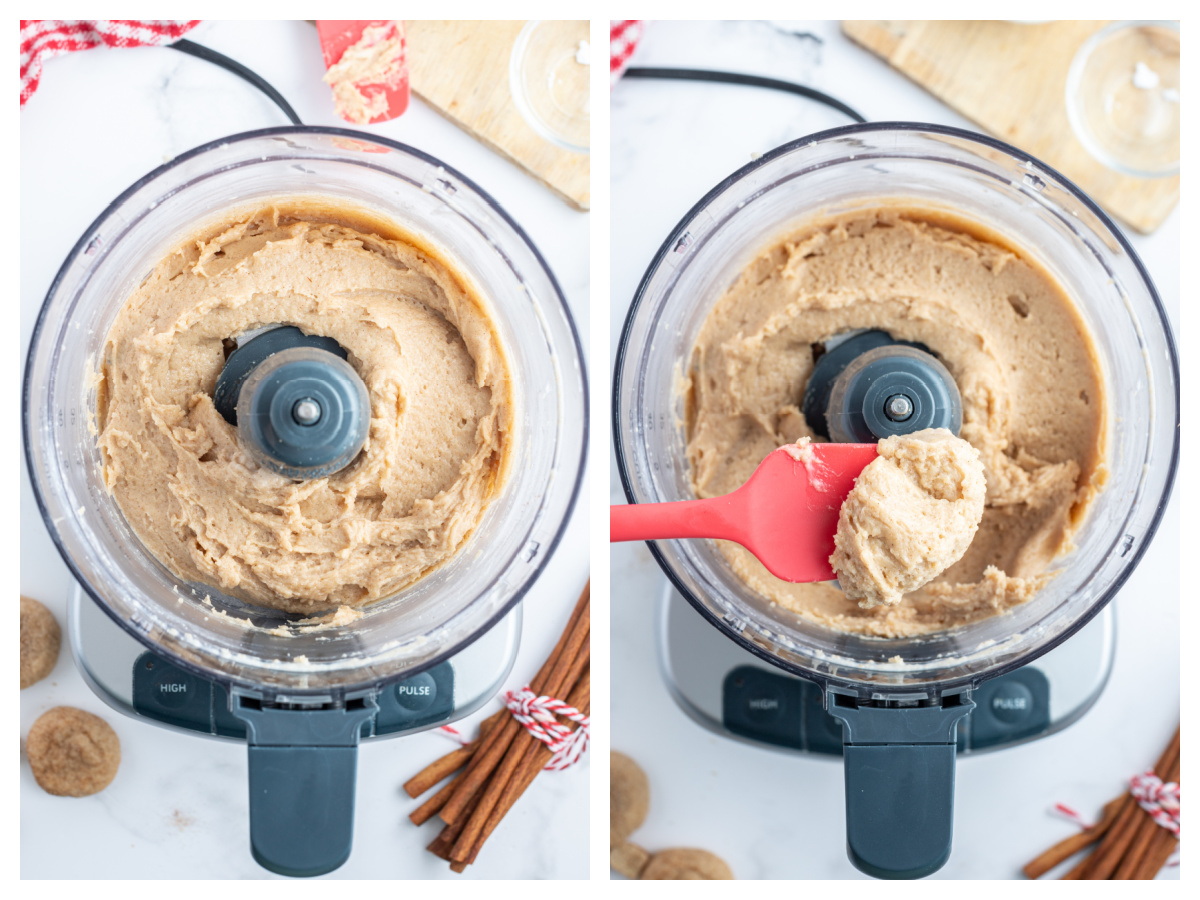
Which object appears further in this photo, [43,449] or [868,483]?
[43,449]

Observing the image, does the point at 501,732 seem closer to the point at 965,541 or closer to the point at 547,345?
the point at 547,345

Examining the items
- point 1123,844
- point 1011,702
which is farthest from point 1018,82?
point 1123,844

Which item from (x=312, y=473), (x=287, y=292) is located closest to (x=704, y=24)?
(x=287, y=292)

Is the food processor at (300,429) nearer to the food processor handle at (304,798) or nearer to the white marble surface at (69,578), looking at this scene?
the food processor handle at (304,798)

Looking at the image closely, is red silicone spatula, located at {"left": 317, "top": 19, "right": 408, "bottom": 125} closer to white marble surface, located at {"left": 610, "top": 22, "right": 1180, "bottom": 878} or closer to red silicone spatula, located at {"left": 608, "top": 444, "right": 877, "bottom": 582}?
white marble surface, located at {"left": 610, "top": 22, "right": 1180, "bottom": 878}

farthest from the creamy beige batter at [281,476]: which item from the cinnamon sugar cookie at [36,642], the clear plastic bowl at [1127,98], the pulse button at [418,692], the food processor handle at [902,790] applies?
→ the clear plastic bowl at [1127,98]

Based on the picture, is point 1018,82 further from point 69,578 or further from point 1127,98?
point 69,578

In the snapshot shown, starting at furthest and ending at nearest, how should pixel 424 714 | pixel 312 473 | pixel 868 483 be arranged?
pixel 424 714
pixel 312 473
pixel 868 483
